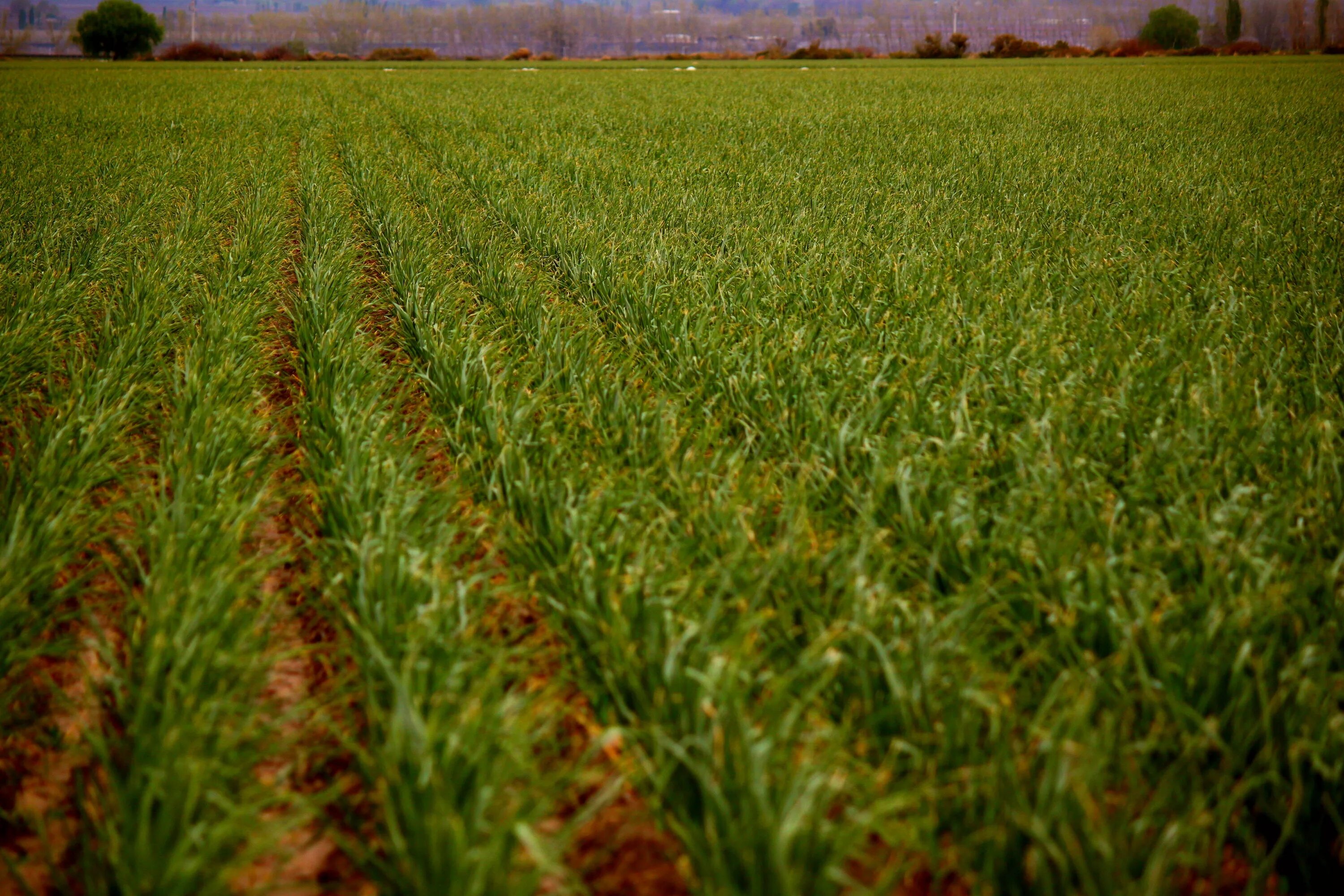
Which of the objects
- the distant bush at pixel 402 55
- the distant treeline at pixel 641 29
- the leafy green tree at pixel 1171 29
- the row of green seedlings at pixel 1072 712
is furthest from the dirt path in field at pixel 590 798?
the distant treeline at pixel 641 29

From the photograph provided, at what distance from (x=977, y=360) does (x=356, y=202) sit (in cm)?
649

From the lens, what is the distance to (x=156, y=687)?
76.7 inches

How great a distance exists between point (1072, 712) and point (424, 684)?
1.23 m

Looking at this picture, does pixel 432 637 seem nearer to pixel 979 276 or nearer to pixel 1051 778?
pixel 1051 778

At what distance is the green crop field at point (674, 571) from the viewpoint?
1602mm

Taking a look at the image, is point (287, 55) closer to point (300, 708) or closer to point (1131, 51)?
point (1131, 51)

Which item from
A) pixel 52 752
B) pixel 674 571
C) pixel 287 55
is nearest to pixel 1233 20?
pixel 287 55

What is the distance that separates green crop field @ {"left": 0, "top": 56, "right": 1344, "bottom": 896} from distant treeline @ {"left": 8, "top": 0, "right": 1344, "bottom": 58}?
4364 inches

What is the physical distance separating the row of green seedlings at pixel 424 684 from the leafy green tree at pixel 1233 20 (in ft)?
349

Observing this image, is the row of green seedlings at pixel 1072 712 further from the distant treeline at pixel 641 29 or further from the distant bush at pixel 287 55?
the distant treeline at pixel 641 29

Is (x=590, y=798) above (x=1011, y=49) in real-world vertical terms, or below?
below

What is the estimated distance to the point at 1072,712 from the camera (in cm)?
174

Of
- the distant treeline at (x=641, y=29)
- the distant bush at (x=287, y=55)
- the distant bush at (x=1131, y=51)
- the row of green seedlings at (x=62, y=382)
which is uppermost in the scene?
the distant treeline at (x=641, y=29)

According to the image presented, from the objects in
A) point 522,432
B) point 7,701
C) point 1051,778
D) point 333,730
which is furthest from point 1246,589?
point 7,701
